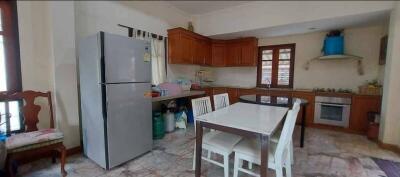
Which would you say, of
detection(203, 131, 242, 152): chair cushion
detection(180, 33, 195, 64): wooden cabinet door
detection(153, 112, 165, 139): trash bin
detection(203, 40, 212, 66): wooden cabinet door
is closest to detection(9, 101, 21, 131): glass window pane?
detection(153, 112, 165, 139): trash bin

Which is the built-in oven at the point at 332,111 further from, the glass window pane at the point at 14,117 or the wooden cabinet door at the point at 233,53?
the glass window pane at the point at 14,117

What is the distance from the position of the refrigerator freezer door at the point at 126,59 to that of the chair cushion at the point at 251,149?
4.15 feet

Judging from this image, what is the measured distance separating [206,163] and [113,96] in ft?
4.02

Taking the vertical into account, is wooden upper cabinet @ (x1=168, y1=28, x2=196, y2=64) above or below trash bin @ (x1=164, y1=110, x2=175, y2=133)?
above

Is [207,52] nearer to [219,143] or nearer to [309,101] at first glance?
[309,101]

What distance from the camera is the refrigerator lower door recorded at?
1.81 m

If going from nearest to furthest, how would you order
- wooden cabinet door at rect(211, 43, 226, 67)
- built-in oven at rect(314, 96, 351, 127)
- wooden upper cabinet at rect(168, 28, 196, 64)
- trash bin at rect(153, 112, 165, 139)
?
trash bin at rect(153, 112, 165, 139) → built-in oven at rect(314, 96, 351, 127) → wooden upper cabinet at rect(168, 28, 196, 64) → wooden cabinet door at rect(211, 43, 226, 67)

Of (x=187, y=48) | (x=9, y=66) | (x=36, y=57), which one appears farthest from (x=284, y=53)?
(x=9, y=66)

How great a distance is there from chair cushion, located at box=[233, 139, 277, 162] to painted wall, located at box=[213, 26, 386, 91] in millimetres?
2639

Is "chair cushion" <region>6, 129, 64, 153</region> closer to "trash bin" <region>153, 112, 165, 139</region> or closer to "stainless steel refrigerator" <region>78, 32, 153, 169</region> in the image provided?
"stainless steel refrigerator" <region>78, 32, 153, 169</region>

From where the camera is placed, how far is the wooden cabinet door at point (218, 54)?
13.9ft

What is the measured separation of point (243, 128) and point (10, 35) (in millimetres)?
2162

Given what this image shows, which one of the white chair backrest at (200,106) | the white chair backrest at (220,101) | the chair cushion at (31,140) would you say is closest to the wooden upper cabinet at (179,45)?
the white chair backrest at (220,101)

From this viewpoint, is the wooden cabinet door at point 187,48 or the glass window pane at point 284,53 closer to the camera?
the wooden cabinet door at point 187,48
